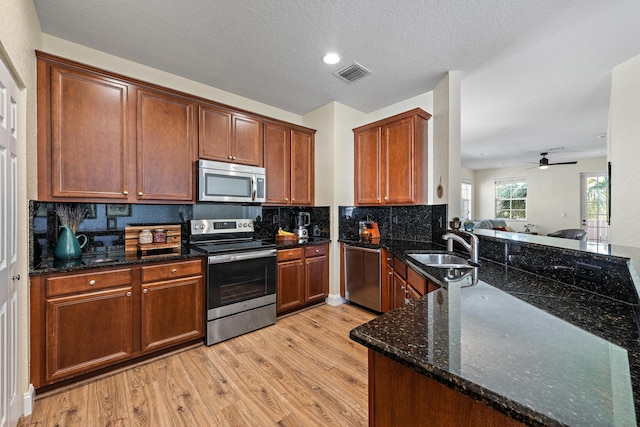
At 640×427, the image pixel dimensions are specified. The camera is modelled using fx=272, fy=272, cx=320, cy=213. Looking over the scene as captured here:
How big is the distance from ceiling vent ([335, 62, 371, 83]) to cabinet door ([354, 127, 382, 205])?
79cm

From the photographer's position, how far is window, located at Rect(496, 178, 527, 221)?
8.22m

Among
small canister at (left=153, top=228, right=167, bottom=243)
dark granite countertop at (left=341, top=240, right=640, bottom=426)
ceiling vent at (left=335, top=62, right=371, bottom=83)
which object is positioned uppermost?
Result: ceiling vent at (left=335, top=62, right=371, bottom=83)

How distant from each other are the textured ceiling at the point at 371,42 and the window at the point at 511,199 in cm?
550

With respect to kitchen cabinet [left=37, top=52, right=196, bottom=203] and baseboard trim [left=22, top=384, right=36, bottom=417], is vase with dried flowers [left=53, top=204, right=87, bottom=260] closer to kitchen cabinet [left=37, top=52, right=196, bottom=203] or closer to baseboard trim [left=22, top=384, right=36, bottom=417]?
kitchen cabinet [left=37, top=52, right=196, bottom=203]

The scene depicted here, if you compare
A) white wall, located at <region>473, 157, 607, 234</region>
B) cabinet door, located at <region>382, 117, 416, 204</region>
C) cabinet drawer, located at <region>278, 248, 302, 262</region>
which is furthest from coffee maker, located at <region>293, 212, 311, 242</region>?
white wall, located at <region>473, 157, 607, 234</region>

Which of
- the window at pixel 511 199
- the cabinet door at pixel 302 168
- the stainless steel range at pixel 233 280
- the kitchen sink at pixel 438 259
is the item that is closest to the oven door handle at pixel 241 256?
the stainless steel range at pixel 233 280

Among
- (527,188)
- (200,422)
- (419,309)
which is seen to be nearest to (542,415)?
(419,309)

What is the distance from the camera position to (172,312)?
2320mm

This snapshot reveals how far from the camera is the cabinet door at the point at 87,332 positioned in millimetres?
1831

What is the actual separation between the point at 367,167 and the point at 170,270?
2.56 m

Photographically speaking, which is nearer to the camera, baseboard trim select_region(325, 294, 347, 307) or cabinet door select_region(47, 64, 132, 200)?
cabinet door select_region(47, 64, 132, 200)

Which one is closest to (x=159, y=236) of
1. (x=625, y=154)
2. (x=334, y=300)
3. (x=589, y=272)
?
(x=334, y=300)

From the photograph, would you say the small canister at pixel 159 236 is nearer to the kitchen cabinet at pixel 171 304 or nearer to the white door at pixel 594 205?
the kitchen cabinet at pixel 171 304

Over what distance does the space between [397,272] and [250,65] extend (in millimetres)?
2511
